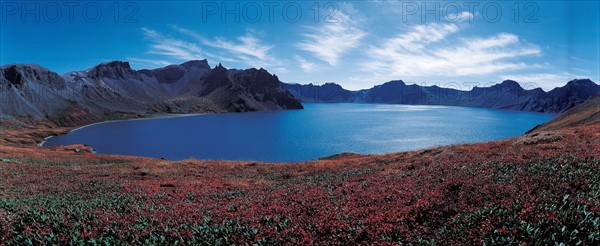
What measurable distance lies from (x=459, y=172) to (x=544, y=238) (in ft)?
34.1

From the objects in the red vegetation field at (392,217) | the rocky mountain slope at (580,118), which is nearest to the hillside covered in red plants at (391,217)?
the red vegetation field at (392,217)

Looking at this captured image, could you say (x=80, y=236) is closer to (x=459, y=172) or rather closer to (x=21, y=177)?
(x=459, y=172)

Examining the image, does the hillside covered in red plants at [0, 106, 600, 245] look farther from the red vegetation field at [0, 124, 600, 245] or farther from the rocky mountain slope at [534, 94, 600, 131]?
the rocky mountain slope at [534, 94, 600, 131]

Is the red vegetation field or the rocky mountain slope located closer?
the red vegetation field

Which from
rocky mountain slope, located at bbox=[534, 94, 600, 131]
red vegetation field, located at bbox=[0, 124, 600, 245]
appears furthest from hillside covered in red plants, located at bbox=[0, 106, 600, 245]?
rocky mountain slope, located at bbox=[534, 94, 600, 131]

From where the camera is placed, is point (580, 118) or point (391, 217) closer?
point (391, 217)

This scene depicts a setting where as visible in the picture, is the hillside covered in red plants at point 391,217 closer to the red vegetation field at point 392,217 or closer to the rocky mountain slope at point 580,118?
the red vegetation field at point 392,217

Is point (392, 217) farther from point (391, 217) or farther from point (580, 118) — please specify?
point (580, 118)

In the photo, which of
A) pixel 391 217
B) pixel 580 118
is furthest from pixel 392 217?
pixel 580 118

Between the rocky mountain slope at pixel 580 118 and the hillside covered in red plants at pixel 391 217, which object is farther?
the rocky mountain slope at pixel 580 118

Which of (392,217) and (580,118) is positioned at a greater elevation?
(580,118)

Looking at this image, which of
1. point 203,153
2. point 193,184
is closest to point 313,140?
point 203,153

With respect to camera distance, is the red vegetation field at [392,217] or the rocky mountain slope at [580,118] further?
the rocky mountain slope at [580,118]

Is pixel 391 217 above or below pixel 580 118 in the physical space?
below
